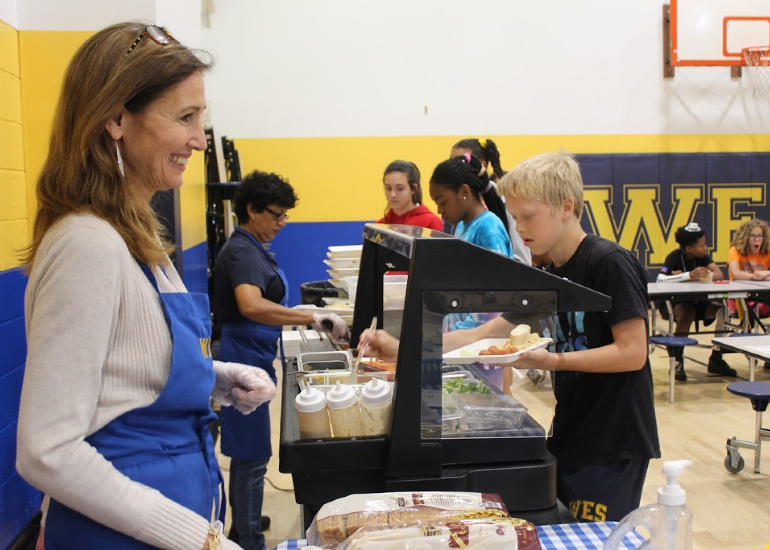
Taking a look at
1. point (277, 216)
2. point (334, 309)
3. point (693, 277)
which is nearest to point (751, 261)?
point (693, 277)

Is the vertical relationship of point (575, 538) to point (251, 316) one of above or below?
below

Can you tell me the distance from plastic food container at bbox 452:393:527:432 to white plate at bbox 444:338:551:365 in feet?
0.31

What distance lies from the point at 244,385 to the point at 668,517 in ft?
2.67

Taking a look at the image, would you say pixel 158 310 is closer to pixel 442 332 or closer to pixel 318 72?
pixel 442 332

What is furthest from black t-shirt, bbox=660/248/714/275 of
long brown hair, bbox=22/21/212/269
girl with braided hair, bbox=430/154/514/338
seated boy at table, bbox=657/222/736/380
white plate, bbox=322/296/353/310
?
long brown hair, bbox=22/21/212/269

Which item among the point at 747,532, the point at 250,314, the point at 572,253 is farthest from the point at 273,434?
the point at 572,253

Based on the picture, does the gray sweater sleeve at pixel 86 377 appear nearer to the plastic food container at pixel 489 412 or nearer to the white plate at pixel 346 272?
the plastic food container at pixel 489 412

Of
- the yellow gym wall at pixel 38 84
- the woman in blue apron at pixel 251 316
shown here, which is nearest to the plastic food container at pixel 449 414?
the woman in blue apron at pixel 251 316

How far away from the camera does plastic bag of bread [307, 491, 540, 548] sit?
4.21 feet

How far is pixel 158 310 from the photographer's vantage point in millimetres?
1154

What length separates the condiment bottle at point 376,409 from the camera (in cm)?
155

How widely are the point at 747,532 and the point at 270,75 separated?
710 centimetres

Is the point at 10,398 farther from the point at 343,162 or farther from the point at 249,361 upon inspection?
the point at 343,162

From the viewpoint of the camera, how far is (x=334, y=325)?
9.28 feet
